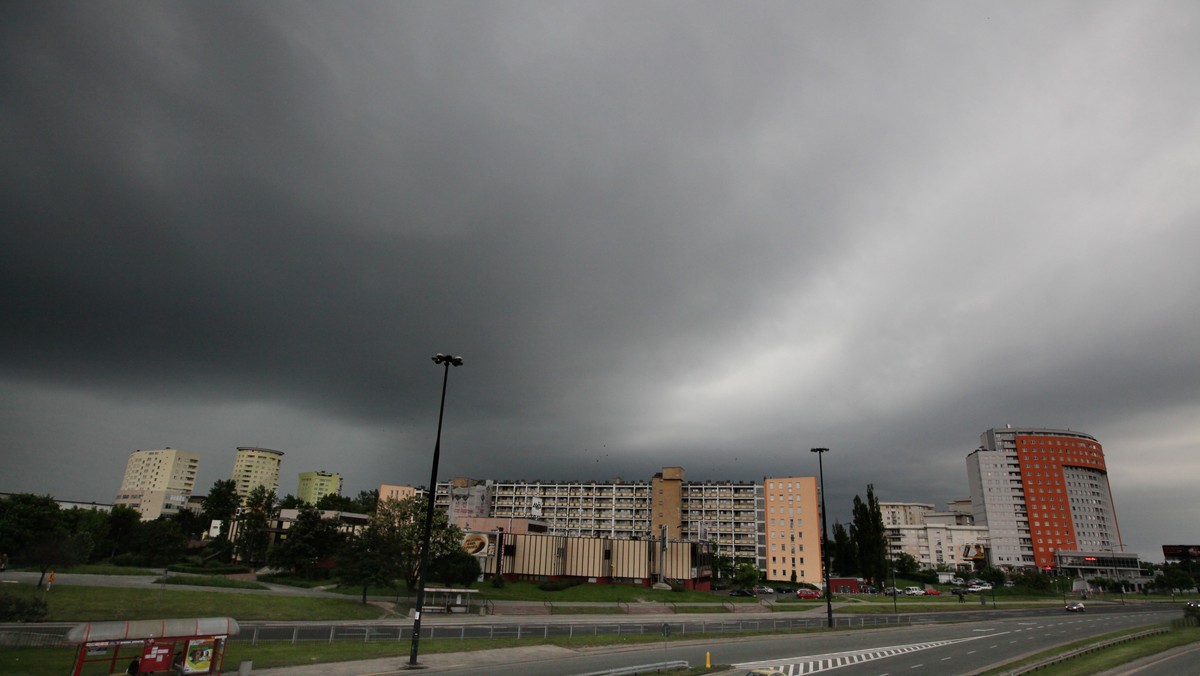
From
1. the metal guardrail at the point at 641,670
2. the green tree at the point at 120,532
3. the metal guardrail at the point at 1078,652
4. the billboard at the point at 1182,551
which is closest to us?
the metal guardrail at the point at 641,670

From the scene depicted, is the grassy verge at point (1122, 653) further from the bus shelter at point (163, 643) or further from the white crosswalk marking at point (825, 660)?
the bus shelter at point (163, 643)

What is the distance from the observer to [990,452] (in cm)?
19188

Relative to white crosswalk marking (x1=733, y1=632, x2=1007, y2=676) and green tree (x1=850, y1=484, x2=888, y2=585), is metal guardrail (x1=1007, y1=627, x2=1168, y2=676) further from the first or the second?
green tree (x1=850, y1=484, x2=888, y2=585)

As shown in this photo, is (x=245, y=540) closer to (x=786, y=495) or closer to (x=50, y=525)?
(x=50, y=525)

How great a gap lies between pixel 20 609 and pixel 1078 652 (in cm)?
5906

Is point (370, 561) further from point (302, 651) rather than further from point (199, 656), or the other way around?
point (199, 656)

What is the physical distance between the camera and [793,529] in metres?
134

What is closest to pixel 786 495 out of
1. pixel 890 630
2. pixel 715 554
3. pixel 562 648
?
pixel 715 554

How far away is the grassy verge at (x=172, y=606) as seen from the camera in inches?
1634

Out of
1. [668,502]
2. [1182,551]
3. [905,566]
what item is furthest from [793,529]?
[1182,551]

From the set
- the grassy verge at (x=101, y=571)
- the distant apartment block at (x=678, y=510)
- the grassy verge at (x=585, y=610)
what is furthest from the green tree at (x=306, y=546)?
the distant apartment block at (x=678, y=510)

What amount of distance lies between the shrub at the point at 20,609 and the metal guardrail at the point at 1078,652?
5119 centimetres

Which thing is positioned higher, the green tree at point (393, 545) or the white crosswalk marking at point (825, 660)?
the green tree at point (393, 545)

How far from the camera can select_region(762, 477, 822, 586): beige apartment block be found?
425 feet
